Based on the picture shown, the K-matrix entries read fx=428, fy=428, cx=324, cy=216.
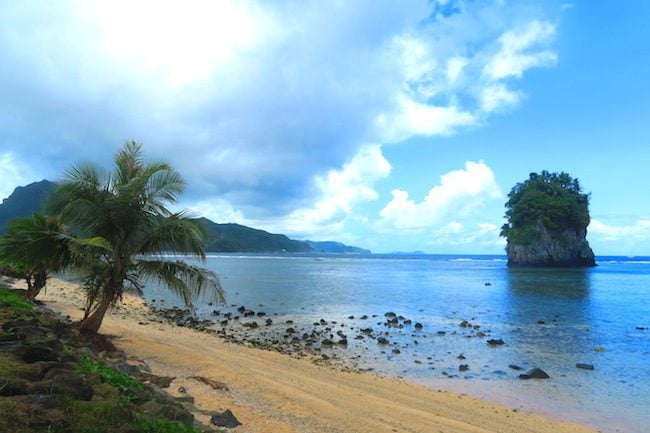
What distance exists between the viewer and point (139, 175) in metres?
14.1

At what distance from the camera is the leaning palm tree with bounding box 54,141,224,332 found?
13531 millimetres

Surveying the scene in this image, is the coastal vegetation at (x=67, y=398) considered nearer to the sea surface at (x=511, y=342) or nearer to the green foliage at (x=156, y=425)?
the green foliage at (x=156, y=425)

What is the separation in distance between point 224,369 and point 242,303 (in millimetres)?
26940

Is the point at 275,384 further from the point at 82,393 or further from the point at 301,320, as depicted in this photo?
the point at 301,320

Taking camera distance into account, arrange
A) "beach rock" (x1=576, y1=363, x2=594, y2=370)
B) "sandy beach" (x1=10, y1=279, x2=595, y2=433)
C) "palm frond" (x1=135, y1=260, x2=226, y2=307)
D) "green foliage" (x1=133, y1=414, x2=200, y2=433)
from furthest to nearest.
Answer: "beach rock" (x1=576, y1=363, x2=594, y2=370) → "palm frond" (x1=135, y1=260, x2=226, y2=307) → "sandy beach" (x1=10, y1=279, x2=595, y2=433) → "green foliage" (x1=133, y1=414, x2=200, y2=433)

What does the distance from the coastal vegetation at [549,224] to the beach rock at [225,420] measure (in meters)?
121

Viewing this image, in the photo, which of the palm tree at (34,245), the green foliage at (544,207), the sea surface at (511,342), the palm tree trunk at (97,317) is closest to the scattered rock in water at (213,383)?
the palm tree trunk at (97,317)

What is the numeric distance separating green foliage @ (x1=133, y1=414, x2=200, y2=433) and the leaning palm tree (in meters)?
8.22

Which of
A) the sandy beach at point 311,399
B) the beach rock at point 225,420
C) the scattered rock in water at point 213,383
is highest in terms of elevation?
the beach rock at point 225,420

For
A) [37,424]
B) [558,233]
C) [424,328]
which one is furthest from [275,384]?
[558,233]

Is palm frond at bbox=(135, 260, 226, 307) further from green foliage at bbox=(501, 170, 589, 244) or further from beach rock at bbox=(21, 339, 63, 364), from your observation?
green foliage at bbox=(501, 170, 589, 244)

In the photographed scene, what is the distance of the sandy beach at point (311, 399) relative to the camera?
9.03m

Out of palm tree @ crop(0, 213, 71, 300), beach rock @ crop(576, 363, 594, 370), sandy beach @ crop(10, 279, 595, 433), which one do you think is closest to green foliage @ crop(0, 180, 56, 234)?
palm tree @ crop(0, 213, 71, 300)

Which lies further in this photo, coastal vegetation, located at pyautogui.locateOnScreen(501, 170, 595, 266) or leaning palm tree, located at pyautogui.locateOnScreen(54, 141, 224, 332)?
coastal vegetation, located at pyautogui.locateOnScreen(501, 170, 595, 266)
